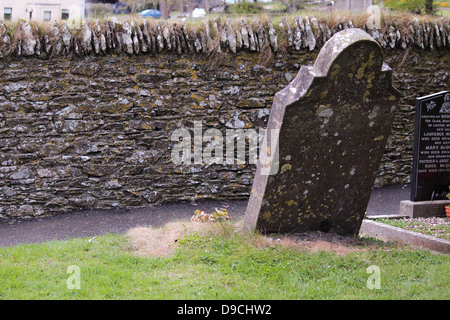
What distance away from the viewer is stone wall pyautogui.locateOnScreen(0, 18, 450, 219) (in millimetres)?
8555

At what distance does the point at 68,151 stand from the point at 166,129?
6.25 ft

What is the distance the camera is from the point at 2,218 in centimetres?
850

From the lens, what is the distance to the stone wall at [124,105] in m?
8.55

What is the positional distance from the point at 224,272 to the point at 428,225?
4140 millimetres

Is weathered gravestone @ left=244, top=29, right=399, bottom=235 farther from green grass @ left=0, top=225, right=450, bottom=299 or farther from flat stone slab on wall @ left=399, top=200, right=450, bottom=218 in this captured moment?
flat stone slab on wall @ left=399, top=200, right=450, bottom=218

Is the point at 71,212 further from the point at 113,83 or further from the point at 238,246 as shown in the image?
the point at 238,246

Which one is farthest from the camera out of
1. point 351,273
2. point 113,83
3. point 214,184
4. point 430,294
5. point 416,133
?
point 214,184

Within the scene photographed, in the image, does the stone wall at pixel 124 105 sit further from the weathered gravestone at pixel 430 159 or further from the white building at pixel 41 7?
the white building at pixel 41 7

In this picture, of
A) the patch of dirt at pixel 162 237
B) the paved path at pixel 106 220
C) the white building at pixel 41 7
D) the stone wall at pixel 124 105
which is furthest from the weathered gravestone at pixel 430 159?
the white building at pixel 41 7

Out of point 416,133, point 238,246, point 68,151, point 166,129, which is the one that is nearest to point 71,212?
point 68,151

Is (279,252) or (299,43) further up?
(299,43)

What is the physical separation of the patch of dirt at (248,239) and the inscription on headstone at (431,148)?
3005mm

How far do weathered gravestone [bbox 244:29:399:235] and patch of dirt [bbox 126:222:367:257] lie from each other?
0.61 feet

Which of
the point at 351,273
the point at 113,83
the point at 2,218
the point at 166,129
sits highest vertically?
the point at 113,83
